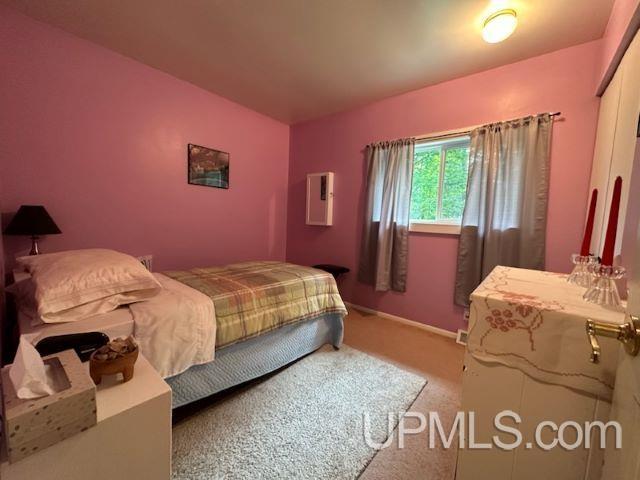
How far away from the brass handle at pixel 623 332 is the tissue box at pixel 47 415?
117 centimetres

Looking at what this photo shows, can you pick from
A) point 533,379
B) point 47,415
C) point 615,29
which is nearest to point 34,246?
point 47,415

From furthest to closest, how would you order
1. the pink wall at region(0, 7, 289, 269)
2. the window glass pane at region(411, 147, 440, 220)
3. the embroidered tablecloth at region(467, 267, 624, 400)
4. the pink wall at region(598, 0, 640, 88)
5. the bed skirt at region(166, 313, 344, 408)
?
the window glass pane at region(411, 147, 440, 220), the pink wall at region(0, 7, 289, 269), the bed skirt at region(166, 313, 344, 408), the pink wall at region(598, 0, 640, 88), the embroidered tablecloth at region(467, 267, 624, 400)

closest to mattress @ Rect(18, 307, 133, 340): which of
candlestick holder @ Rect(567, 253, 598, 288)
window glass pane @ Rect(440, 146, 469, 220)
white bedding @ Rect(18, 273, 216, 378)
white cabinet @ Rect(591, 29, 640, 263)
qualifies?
white bedding @ Rect(18, 273, 216, 378)

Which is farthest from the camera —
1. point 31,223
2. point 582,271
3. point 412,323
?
point 412,323

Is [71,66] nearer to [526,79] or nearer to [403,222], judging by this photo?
[403,222]

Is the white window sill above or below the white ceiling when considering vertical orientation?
below

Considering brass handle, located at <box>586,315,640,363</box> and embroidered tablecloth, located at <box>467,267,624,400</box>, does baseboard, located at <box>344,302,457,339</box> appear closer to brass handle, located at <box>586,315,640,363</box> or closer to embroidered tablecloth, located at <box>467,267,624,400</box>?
embroidered tablecloth, located at <box>467,267,624,400</box>

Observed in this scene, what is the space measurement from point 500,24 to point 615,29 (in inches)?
24.0

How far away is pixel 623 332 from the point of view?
539 millimetres

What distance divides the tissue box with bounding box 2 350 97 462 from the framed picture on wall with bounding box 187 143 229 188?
2.49 meters

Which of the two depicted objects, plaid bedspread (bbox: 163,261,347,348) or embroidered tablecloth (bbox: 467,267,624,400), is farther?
plaid bedspread (bbox: 163,261,347,348)

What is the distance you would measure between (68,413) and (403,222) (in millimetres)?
2690

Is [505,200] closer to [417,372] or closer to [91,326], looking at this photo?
[417,372]

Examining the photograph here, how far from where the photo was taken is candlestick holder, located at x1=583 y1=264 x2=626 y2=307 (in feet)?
2.60
